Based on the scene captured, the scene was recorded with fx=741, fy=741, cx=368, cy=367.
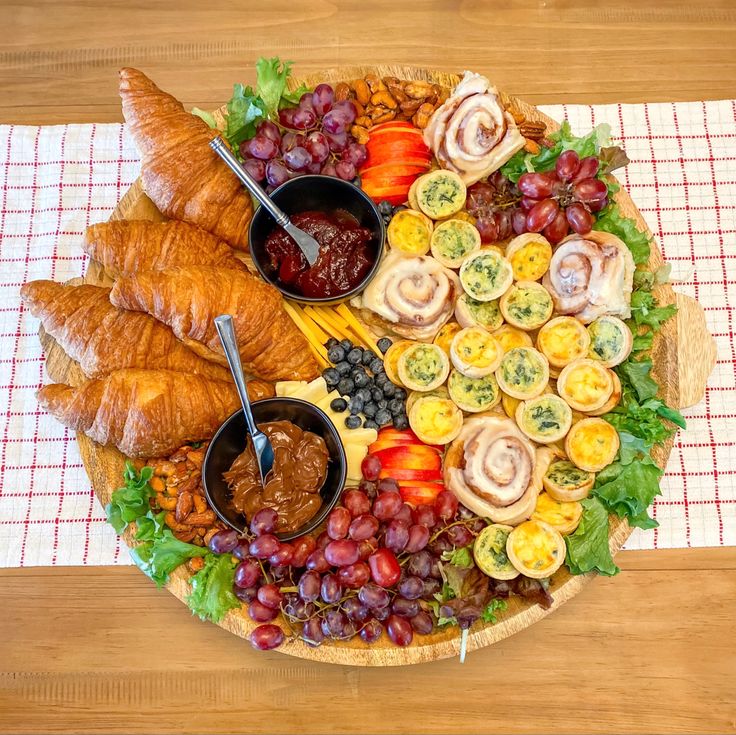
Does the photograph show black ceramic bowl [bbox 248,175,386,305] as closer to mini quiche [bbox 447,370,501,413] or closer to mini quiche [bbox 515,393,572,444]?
mini quiche [bbox 447,370,501,413]

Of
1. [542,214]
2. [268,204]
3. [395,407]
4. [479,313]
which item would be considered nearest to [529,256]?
[542,214]

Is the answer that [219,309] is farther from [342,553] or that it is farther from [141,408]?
[342,553]

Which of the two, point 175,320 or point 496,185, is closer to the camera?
point 175,320

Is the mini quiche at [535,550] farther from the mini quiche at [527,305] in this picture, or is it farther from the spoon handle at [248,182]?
the spoon handle at [248,182]

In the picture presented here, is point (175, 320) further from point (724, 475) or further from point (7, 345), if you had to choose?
point (724, 475)

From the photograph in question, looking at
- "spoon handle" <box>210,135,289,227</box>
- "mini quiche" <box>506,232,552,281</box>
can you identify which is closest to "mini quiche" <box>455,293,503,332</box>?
"mini quiche" <box>506,232,552,281</box>

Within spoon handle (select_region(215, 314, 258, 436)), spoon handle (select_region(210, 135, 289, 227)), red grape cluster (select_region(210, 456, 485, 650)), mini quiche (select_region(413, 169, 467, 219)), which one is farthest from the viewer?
mini quiche (select_region(413, 169, 467, 219))

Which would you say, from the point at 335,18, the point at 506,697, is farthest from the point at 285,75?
the point at 506,697
